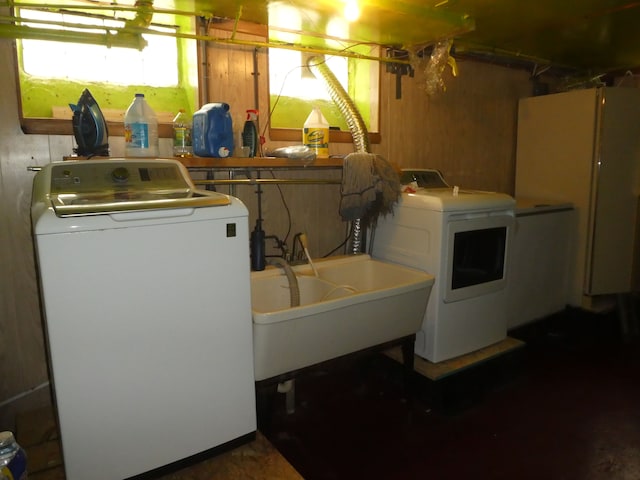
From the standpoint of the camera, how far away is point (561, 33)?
284 cm

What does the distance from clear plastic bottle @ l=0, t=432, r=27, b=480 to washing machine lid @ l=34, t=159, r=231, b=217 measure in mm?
598

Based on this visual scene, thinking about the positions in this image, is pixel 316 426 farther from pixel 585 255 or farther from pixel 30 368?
pixel 585 255

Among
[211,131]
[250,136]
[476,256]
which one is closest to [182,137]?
[211,131]

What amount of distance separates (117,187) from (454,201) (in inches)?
60.0

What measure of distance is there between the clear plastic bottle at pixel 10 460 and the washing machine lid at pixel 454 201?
6.06ft

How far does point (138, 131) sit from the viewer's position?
1827mm

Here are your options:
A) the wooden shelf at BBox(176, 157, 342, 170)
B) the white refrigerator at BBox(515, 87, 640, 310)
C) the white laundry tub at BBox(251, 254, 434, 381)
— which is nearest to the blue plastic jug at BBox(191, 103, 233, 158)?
the wooden shelf at BBox(176, 157, 342, 170)

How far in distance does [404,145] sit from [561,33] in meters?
1.22

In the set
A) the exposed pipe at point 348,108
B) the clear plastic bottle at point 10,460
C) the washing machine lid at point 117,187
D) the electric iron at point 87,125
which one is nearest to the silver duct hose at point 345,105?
the exposed pipe at point 348,108

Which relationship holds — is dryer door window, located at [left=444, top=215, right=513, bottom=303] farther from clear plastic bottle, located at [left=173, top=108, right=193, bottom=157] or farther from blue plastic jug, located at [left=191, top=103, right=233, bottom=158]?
clear plastic bottle, located at [left=173, top=108, right=193, bottom=157]

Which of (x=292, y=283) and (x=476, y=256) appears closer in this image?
(x=292, y=283)

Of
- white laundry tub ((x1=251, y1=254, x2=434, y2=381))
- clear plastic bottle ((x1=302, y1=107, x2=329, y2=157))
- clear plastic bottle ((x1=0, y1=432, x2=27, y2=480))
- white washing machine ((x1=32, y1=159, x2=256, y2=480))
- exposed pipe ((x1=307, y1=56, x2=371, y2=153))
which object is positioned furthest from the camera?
exposed pipe ((x1=307, y1=56, x2=371, y2=153))

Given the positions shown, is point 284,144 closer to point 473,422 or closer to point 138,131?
point 138,131

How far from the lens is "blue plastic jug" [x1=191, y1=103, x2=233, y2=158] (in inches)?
76.1
